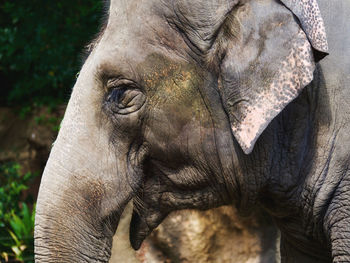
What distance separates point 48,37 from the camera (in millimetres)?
6496

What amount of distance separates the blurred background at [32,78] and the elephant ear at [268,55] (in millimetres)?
3225

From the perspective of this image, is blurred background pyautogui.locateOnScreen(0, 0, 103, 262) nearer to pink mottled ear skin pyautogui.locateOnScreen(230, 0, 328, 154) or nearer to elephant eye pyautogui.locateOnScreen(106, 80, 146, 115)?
elephant eye pyautogui.locateOnScreen(106, 80, 146, 115)

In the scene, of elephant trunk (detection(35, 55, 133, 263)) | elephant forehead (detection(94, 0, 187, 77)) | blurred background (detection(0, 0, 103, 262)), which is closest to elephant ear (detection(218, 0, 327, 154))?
elephant forehead (detection(94, 0, 187, 77))

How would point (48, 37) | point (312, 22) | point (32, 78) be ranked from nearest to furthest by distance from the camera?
point (312, 22) → point (48, 37) → point (32, 78)

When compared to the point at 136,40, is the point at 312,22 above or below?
above

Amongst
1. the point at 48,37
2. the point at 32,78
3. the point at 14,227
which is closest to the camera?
the point at 14,227

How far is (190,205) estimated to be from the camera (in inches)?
113

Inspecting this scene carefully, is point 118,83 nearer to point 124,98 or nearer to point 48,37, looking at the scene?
point 124,98

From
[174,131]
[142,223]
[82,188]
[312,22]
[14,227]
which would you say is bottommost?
[14,227]

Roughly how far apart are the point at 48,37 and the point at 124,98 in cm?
401

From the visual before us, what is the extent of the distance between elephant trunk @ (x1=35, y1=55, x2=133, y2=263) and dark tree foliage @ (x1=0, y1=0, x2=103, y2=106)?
3793mm

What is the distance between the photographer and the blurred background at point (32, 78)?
6.25 metres

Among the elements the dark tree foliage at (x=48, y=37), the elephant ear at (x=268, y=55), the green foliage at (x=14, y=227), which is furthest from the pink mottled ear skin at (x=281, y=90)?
the dark tree foliage at (x=48, y=37)

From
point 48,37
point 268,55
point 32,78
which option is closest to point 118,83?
point 268,55
